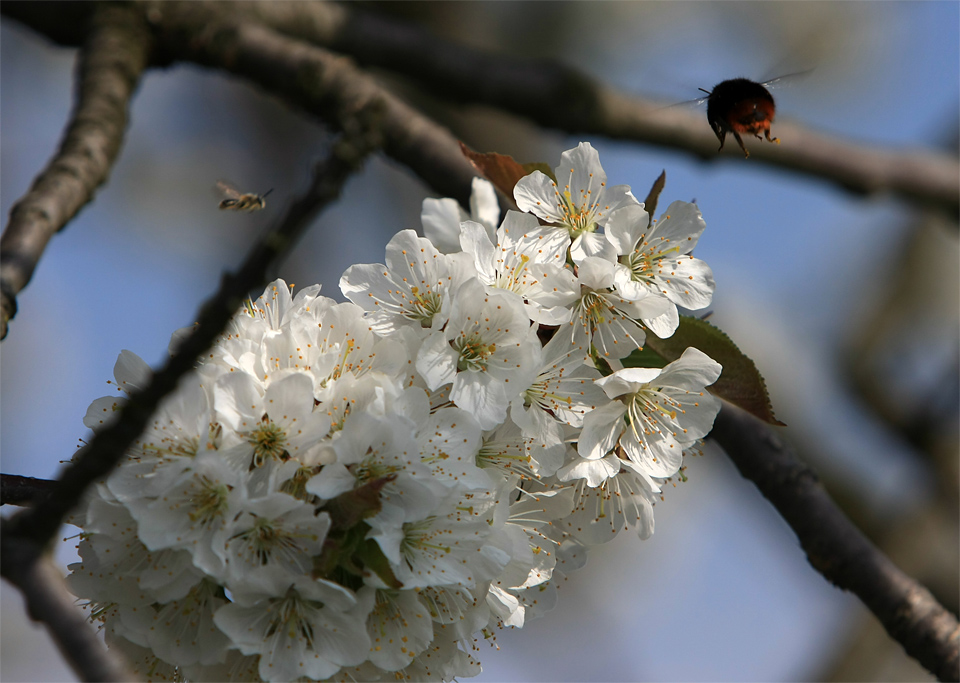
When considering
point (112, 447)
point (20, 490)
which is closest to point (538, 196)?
point (112, 447)

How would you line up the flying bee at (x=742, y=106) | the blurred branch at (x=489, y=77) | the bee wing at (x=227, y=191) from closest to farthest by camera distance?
the flying bee at (x=742, y=106)
the bee wing at (x=227, y=191)
the blurred branch at (x=489, y=77)

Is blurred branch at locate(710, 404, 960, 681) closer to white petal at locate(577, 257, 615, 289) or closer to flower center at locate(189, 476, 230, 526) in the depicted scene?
white petal at locate(577, 257, 615, 289)

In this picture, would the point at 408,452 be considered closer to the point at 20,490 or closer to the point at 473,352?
the point at 473,352

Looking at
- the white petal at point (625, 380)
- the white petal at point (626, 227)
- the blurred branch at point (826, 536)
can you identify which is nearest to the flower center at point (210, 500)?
the white petal at point (625, 380)

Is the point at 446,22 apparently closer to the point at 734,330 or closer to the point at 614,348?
the point at 734,330

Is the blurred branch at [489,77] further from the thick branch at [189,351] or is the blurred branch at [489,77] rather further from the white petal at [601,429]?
the thick branch at [189,351]

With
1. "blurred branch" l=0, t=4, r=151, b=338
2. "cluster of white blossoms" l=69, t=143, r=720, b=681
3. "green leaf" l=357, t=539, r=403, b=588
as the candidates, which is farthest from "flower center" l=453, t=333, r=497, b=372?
"blurred branch" l=0, t=4, r=151, b=338

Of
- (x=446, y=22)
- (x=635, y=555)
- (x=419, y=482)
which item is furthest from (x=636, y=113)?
(x=635, y=555)
